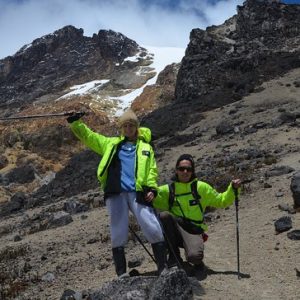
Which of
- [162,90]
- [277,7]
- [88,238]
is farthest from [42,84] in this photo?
[88,238]

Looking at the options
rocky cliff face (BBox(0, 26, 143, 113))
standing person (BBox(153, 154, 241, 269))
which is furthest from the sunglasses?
rocky cliff face (BBox(0, 26, 143, 113))

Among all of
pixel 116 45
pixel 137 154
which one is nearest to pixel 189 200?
pixel 137 154

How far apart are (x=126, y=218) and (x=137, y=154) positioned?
826mm

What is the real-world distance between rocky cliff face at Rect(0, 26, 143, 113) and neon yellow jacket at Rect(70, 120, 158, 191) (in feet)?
322

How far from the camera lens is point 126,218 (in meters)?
6.54

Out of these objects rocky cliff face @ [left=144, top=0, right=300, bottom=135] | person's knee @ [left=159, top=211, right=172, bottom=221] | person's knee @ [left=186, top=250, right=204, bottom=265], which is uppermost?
rocky cliff face @ [left=144, top=0, right=300, bottom=135]

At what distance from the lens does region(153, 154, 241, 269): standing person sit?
7.07 m

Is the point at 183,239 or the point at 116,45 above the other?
the point at 116,45

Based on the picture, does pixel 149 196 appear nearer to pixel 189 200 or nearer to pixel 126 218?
pixel 126 218

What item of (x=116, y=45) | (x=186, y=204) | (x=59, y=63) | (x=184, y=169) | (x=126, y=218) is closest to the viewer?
(x=126, y=218)

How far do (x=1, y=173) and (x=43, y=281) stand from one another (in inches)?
1225

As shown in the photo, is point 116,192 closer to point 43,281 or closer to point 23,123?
point 43,281

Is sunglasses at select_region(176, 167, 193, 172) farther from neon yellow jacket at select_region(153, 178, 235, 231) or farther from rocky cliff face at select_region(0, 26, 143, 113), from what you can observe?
rocky cliff face at select_region(0, 26, 143, 113)

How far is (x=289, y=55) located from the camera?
151ft
